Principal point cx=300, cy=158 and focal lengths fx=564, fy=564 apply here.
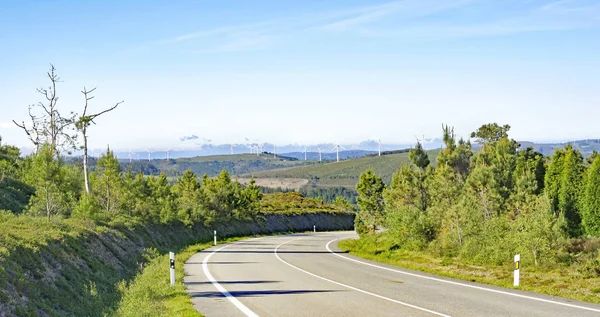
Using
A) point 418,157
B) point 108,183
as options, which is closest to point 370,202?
point 418,157

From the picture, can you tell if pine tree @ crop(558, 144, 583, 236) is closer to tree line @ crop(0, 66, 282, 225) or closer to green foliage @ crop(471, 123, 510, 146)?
green foliage @ crop(471, 123, 510, 146)

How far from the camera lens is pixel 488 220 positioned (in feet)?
85.3

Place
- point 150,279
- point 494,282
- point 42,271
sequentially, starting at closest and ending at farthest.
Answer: point 42,271 → point 494,282 → point 150,279

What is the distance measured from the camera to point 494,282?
17141mm

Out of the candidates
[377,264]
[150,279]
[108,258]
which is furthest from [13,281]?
[377,264]

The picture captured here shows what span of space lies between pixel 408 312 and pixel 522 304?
2852mm

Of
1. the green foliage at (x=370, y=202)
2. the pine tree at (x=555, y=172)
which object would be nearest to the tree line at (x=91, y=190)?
the green foliage at (x=370, y=202)

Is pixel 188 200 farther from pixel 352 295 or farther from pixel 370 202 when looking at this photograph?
pixel 352 295

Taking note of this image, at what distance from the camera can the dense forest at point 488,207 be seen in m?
22.0

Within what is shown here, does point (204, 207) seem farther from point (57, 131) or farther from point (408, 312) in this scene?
point (408, 312)

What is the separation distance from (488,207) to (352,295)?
18.2 meters

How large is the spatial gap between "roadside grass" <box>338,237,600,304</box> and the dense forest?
27.8 inches

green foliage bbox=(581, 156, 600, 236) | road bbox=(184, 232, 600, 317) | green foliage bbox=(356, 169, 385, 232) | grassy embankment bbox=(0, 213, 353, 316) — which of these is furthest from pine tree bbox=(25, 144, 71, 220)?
green foliage bbox=(581, 156, 600, 236)

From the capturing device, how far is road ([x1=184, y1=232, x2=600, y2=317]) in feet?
40.6
